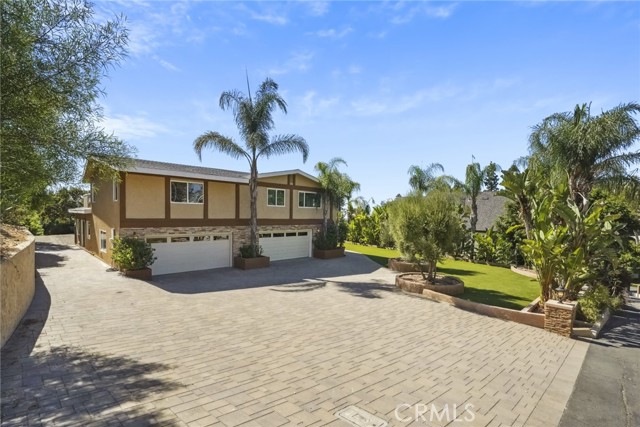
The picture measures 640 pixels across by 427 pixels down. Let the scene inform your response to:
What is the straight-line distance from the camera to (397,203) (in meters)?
14.3

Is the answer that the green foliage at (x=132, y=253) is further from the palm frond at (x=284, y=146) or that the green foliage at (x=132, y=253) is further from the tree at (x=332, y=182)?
the tree at (x=332, y=182)

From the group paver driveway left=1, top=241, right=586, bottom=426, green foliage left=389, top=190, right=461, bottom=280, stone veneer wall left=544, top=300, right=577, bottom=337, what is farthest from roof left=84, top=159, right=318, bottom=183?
stone veneer wall left=544, top=300, right=577, bottom=337

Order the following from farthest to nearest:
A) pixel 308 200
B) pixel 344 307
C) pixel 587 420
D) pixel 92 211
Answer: pixel 308 200, pixel 92 211, pixel 344 307, pixel 587 420

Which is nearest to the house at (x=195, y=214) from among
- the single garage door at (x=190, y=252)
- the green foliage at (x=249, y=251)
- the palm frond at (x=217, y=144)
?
the single garage door at (x=190, y=252)

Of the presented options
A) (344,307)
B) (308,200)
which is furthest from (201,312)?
(308,200)

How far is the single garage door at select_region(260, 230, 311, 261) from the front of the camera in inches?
854

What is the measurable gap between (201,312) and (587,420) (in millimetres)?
9379

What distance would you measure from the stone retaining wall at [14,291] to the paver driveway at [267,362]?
0.32 meters

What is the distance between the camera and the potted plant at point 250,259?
1847 cm

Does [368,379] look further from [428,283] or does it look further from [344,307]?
[428,283]

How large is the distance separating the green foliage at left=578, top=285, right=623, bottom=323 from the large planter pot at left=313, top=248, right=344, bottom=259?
14.9 m

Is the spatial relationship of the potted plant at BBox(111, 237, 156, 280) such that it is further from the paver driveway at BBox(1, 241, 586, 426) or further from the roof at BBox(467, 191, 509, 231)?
the roof at BBox(467, 191, 509, 231)

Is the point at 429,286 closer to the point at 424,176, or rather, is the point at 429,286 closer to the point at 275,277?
the point at 275,277

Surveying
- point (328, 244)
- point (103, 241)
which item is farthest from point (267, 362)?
point (328, 244)
